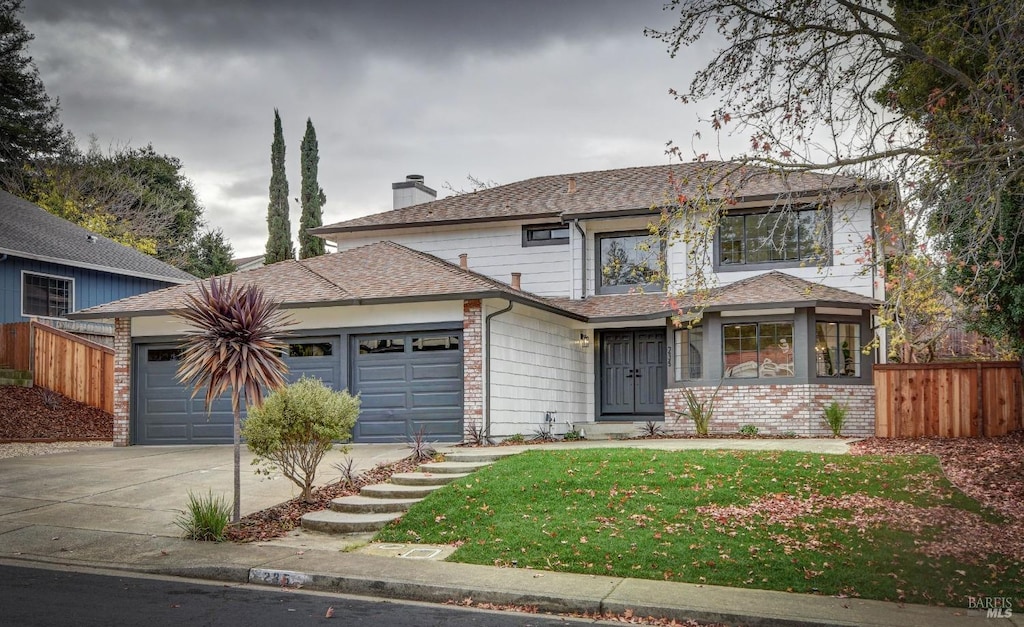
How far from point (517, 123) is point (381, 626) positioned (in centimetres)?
1654

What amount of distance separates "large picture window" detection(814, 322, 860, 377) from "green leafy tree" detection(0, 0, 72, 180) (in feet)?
113

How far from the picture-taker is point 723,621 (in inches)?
292

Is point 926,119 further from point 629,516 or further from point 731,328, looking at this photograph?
point 731,328

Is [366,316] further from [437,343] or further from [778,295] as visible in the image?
[778,295]

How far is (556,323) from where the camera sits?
20.8 meters

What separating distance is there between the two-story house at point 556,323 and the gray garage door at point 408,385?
0.03 meters

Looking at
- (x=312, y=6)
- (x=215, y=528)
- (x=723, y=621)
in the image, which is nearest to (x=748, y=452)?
(x=723, y=621)

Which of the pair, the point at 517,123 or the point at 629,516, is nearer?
the point at 629,516

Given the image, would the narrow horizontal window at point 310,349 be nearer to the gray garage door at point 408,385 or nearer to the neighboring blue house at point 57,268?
the gray garage door at point 408,385

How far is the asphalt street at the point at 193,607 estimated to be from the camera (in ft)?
23.4

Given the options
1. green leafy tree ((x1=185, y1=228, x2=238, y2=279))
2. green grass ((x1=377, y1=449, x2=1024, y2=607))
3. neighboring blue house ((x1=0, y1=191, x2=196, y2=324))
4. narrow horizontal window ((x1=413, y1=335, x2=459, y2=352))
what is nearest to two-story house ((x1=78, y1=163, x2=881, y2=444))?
narrow horizontal window ((x1=413, y1=335, x2=459, y2=352))

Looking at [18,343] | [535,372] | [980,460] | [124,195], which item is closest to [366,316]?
[535,372]

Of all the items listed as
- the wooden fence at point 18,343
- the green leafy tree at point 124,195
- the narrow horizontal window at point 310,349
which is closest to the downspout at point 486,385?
the narrow horizontal window at point 310,349

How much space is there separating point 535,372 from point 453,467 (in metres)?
6.28
